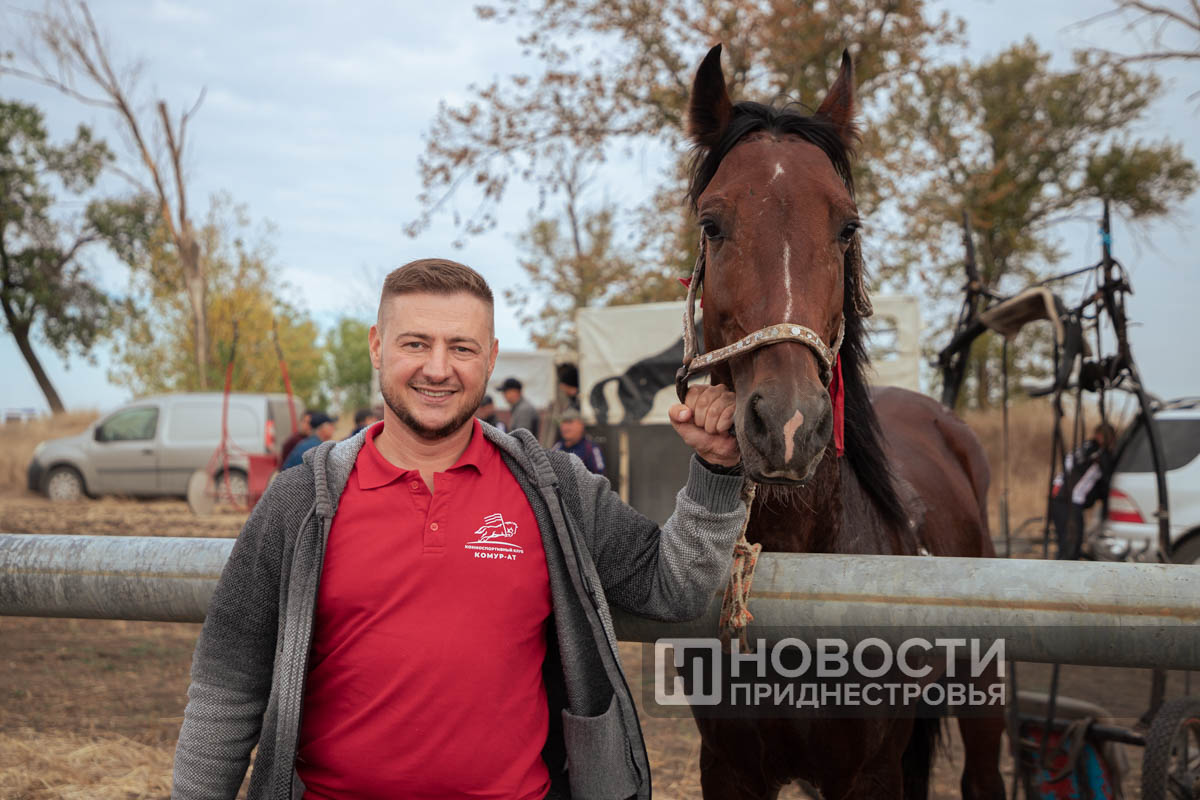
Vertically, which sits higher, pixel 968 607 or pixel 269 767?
pixel 968 607

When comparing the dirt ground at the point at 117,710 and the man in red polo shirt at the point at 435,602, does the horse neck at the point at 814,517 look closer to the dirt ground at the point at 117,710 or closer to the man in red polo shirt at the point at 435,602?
the man in red polo shirt at the point at 435,602

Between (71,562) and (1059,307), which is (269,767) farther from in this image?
(1059,307)

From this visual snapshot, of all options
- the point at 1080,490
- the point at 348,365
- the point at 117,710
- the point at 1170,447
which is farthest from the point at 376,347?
the point at 348,365

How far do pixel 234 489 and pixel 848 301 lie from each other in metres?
14.1

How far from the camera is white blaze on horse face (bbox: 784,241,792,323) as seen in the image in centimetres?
173

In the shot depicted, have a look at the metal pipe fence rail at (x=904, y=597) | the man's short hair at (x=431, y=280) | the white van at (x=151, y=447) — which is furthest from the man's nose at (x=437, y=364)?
the white van at (x=151, y=447)

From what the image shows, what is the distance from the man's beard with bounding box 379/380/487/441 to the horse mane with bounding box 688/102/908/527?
3.00 ft

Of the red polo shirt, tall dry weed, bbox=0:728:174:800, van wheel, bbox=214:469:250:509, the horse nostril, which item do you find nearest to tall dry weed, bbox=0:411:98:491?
van wheel, bbox=214:469:250:509

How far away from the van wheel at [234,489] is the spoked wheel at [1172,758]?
13239 millimetres

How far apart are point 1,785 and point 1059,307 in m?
5.16

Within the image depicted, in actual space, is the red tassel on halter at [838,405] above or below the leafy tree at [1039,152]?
below

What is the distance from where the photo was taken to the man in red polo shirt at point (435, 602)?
159 centimetres

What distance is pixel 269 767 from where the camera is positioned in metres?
1.58

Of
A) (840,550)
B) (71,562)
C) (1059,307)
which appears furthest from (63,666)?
(1059,307)
